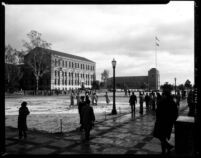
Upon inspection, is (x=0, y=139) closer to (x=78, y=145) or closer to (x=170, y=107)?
(x=78, y=145)

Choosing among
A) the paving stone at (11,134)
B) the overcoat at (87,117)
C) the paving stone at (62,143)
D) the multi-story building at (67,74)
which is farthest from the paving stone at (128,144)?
the multi-story building at (67,74)

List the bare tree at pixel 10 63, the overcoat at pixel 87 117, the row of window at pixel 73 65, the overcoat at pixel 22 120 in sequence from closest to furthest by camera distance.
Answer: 1. the overcoat at pixel 87 117
2. the overcoat at pixel 22 120
3. the bare tree at pixel 10 63
4. the row of window at pixel 73 65

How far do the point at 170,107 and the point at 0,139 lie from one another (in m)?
4.70

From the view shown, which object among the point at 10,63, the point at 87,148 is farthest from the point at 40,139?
the point at 10,63

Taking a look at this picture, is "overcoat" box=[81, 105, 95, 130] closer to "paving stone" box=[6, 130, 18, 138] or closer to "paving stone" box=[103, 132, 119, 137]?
"paving stone" box=[103, 132, 119, 137]

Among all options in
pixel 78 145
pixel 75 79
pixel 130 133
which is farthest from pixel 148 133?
pixel 75 79

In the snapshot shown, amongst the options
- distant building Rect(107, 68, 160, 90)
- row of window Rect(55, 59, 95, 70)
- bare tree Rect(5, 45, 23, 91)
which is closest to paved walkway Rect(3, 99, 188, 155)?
bare tree Rect(5, 45, 23, 91)

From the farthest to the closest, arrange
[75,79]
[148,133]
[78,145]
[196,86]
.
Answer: [75,79] < [148,133] < [78,145] < [196,86]

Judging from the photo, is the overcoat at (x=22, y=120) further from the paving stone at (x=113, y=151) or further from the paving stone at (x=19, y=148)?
the paving stone at (x=113, y=151)

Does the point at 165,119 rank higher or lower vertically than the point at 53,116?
higher

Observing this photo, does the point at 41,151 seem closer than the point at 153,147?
Yes

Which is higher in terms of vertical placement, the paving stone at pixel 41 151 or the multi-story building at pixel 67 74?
the multi-story building at pixel 67 74

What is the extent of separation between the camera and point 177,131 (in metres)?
5.98

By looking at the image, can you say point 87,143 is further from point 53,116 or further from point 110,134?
point 53,116
